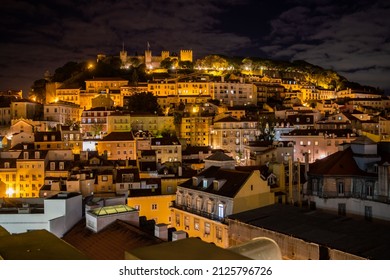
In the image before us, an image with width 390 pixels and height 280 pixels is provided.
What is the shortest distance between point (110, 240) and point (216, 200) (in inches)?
173

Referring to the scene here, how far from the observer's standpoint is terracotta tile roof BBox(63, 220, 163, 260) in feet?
20.0

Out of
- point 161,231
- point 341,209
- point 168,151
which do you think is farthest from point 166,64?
point 161,231

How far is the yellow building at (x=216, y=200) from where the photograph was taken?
10242mm

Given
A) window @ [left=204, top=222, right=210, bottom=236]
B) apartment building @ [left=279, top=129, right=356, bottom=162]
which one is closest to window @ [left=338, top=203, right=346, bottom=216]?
window @ [left=204, top=222, right=210, bottom=236]

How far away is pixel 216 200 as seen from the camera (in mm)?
10602

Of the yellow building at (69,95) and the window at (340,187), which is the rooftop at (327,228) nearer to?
the window at (340,187)

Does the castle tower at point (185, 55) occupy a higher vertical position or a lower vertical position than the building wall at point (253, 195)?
higher

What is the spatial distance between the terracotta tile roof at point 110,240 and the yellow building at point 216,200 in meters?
3.55

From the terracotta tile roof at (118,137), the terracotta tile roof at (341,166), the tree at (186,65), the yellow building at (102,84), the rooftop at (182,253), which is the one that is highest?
the tree at (186,65)

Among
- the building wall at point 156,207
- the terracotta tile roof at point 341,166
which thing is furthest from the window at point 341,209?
the building wall at point 156,207

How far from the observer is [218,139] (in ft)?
96.9

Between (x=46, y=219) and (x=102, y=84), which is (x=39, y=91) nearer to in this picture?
(x=102, y=84)

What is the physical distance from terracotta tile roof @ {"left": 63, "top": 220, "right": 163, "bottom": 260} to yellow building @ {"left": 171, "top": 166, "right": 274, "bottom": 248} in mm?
3555
